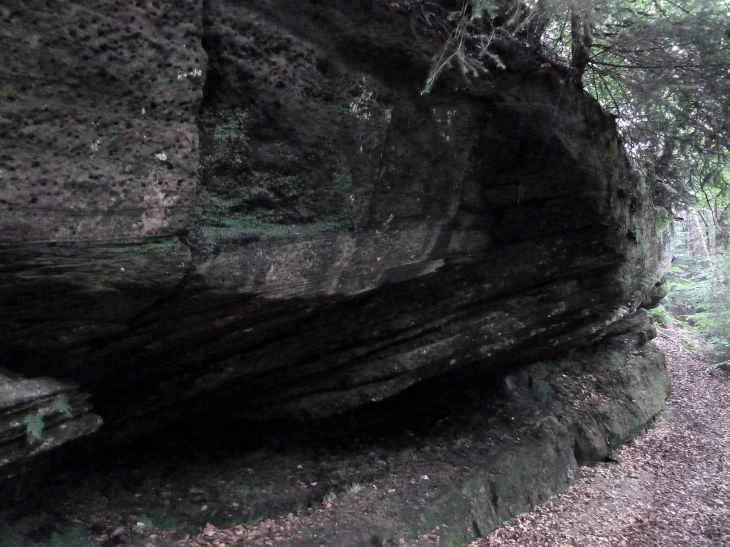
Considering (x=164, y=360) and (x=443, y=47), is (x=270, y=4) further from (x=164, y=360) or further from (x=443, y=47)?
(x=164, y=360)

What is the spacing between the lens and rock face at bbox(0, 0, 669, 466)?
4227 millimetres

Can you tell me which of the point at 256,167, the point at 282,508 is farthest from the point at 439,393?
the point at 256,167

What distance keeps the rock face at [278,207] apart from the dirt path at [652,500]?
8.01 feet

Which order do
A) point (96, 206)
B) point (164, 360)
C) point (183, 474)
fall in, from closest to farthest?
1. point (96, 206)
2. point (164, 360)
3. point (183, 474)

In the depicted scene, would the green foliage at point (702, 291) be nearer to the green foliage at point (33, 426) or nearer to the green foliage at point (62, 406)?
the green foliage at point (62, 406)

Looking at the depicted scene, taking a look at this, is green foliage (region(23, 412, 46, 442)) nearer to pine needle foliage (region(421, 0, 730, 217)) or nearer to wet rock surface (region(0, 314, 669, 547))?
wet rock surface (region(0, 314, 669, 547))

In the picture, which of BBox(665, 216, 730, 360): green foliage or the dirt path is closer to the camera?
the dirt path

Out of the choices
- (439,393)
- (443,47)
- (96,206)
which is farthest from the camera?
(439,393)

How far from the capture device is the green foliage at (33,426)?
4.93m

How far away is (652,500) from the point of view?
8.99 m

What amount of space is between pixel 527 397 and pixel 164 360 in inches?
255

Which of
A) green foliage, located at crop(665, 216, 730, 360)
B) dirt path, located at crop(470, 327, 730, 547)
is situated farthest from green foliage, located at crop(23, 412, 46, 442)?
green foliage, located at crop(665, 216, 730, 360)

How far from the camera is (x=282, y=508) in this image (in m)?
7.04

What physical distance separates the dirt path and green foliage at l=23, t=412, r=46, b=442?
5262 millimetres
